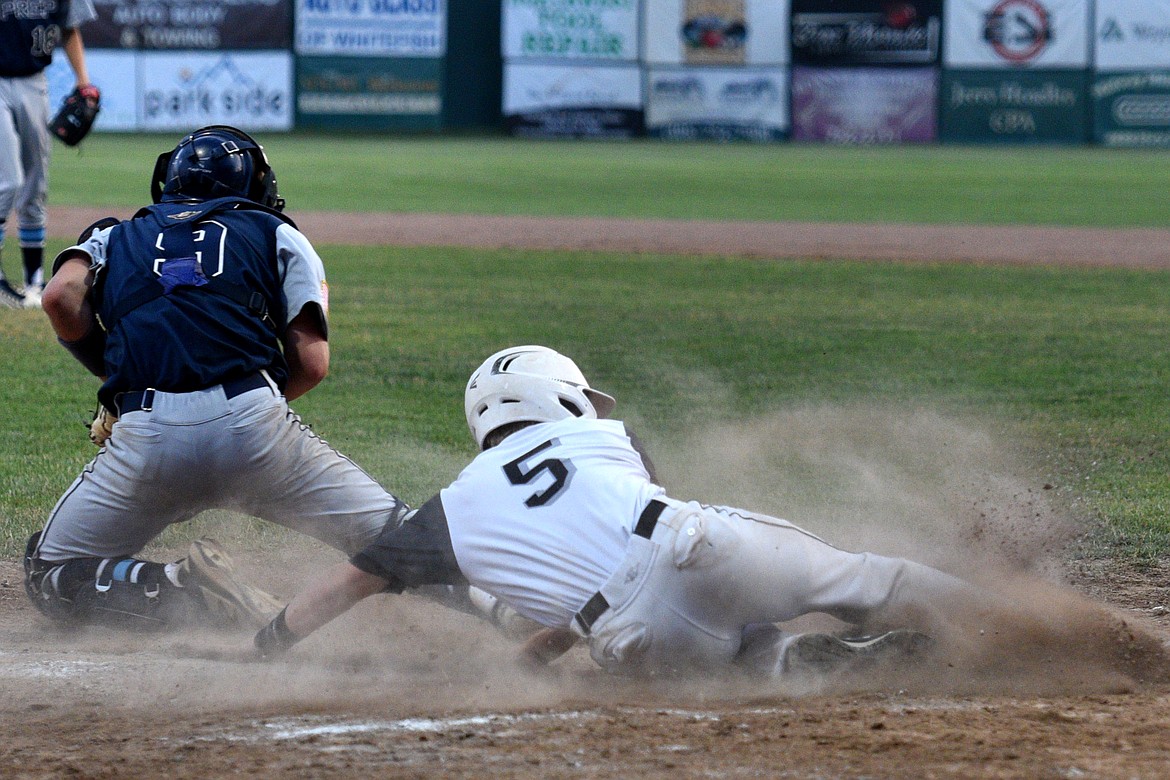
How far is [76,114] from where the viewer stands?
29.3ft

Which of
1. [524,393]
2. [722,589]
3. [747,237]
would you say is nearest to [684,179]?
[747,237]

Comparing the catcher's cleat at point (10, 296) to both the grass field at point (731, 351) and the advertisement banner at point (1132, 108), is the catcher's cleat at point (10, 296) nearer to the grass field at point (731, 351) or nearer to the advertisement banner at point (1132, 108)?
the grass field at point (731, 351)

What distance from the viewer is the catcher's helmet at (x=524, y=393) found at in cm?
340

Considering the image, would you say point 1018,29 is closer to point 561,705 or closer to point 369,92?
point 369,92

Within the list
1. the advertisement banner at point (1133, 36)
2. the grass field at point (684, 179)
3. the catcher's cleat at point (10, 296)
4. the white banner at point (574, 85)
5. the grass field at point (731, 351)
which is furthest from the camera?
the white banner at point (574, 85)

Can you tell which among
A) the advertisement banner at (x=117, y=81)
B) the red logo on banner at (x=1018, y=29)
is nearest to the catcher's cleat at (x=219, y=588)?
the advertisement banner at (x=117, y=81)

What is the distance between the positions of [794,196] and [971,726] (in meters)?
16.4

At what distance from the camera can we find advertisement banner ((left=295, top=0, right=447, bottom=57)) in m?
27.7

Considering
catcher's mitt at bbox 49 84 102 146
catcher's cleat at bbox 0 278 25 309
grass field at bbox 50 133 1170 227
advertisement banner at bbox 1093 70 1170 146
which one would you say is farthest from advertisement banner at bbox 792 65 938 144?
catcher's cleat at bbox 0 278 25 309

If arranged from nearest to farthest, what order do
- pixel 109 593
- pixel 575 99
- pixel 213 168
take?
1. pixel 109 593
2. pixel 213 168
3. pixel 575 99

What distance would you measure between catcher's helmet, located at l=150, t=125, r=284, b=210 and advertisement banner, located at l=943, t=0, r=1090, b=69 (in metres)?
25.9

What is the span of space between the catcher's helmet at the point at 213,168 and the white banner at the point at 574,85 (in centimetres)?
2504

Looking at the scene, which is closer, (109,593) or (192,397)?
(192,397)

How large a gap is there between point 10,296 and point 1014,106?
23432mm
